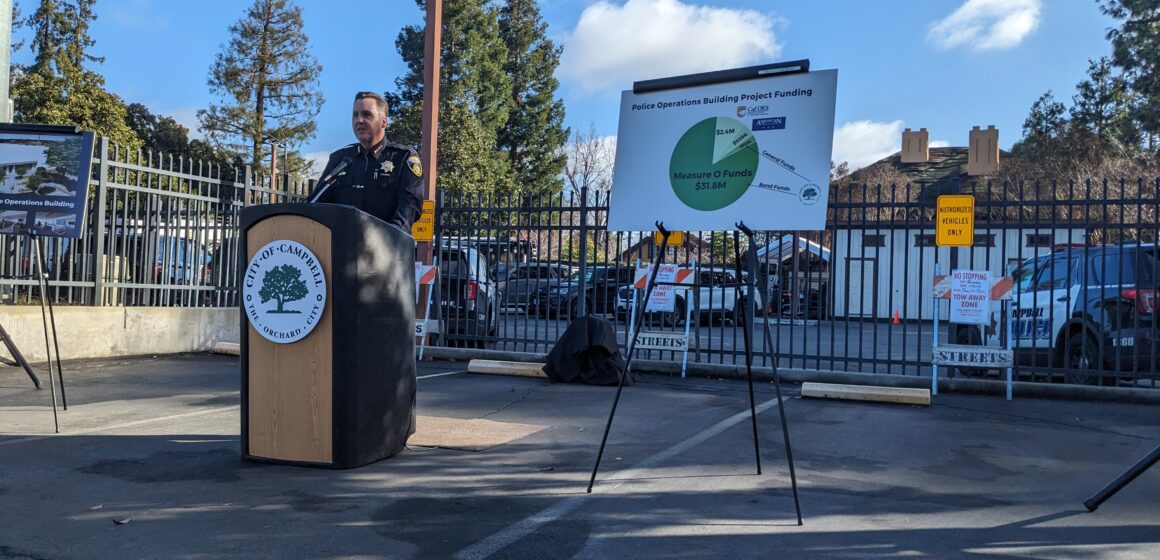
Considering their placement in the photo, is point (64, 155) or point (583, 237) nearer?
point (64, 155)

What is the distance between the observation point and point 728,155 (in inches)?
179

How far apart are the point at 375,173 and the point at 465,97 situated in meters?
33.2

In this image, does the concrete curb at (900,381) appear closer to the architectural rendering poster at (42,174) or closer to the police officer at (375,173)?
the police officer at (375,173)

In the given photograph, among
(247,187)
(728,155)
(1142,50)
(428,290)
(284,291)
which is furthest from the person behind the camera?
(1142,50)

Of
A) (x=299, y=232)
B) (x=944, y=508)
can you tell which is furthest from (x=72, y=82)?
(x=944, y=508)

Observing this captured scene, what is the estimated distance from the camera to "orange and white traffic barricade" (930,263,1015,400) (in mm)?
8328

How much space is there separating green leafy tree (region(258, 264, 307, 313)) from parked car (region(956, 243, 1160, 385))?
702 centimetres

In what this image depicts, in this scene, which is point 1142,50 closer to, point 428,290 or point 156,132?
point 428,290

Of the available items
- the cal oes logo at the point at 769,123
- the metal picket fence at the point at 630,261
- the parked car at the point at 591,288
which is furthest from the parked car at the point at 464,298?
the cal oes logo at the point at 769,123

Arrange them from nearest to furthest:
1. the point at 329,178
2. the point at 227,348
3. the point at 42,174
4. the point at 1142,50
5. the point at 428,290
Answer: the point at 329,178, the point at 42,174, the point at 227,348, the point at 428,290, the point at 1142,50

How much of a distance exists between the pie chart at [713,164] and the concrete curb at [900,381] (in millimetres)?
4768

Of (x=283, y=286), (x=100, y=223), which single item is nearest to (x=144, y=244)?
(x=100, y=223)

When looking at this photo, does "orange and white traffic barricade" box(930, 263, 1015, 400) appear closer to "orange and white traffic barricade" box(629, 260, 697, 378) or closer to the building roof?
"orange and white traffic barricade" box(629, 260, 697, 378)

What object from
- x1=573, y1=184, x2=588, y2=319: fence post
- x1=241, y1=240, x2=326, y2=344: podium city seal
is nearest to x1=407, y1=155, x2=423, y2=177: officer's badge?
x1=241, y1=240, x2=326, y2=344: podium city seal
